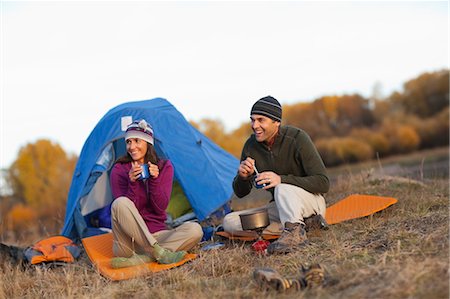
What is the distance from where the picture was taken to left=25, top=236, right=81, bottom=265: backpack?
5.07m

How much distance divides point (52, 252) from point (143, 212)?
1145mm

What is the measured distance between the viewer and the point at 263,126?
15.4ft

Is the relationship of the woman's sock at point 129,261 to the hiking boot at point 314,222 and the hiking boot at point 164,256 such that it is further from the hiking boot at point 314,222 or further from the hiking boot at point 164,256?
the hiking boot at point 314,222

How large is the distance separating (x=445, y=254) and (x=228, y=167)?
3.94 m

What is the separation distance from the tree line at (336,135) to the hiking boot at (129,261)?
10613 mm

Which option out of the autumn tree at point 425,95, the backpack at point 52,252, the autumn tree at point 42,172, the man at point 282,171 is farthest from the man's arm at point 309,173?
the autumn tree at point 425,95

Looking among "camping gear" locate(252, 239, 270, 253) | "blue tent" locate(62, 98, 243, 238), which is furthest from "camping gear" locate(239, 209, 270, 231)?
"blue tent" locate(62, 98, 243, 238)

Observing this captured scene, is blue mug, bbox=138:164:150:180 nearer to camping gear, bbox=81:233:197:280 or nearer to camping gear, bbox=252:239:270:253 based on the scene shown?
camping gear, bbox=81:233:197:280

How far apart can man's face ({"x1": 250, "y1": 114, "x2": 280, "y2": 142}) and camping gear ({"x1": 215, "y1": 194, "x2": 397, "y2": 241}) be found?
0.82 meters

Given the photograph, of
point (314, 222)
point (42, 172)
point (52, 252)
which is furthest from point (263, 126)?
point (42, 172)

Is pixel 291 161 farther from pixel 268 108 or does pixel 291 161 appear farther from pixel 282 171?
pixel 268 108

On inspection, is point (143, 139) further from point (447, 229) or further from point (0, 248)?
point (447, 229)

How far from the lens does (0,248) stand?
16.9 ft

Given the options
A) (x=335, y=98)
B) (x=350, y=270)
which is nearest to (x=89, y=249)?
(x=350, y=270)
